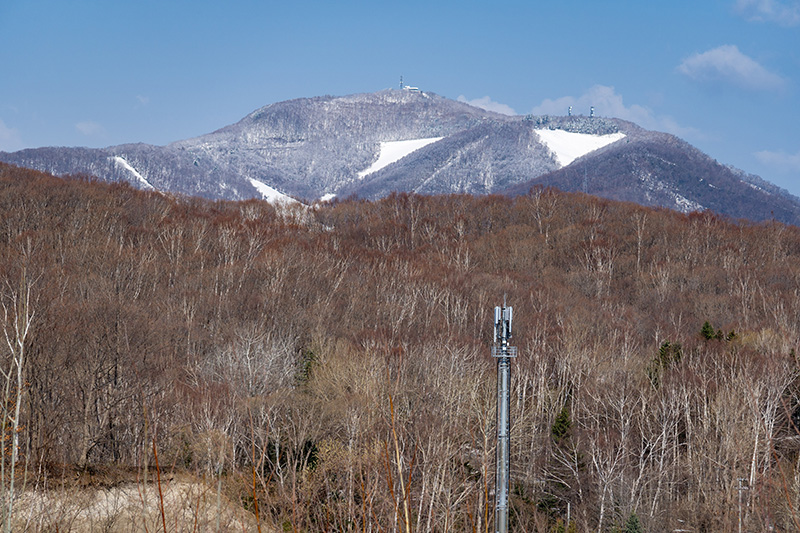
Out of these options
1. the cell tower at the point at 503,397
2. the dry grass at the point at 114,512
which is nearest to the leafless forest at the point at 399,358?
the dry grass at the point at 114,512

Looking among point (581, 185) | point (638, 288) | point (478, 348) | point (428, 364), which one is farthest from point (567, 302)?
point (581, 185)

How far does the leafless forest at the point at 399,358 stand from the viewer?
14.3 metres

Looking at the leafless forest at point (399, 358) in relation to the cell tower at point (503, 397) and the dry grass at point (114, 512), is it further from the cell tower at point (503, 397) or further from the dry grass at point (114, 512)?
the cell tower at point (503, 397)

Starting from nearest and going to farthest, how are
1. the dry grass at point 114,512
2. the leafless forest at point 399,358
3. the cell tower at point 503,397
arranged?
the dry grass at point 114,512
the cell tower at point 503,397
the leafless forest at point 399,358

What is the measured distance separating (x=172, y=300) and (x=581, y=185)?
492 ft

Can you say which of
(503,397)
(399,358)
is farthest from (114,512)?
(399,358)

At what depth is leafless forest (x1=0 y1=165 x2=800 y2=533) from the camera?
1433 centimetres

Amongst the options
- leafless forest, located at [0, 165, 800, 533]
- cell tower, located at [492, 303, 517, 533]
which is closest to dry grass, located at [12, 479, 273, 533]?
leafless forest, located at [0, 165, 800, 533]

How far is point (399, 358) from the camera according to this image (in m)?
26.5

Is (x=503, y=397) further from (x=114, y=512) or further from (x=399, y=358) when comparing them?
(x=399, y=358)

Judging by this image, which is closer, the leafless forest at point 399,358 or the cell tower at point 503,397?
the cell tower at point 503,397

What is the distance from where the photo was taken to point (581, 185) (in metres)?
180

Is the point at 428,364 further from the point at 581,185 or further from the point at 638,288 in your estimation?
the point at 581,185

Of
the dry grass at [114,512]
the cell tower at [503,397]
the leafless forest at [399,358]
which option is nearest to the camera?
the dry grass at [114,512]
